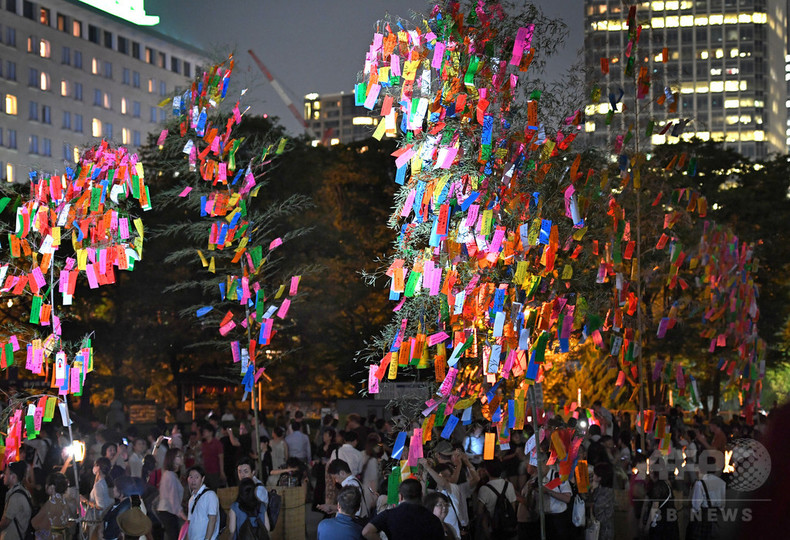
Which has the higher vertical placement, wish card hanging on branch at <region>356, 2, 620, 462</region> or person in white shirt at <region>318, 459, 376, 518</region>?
wish card hanging on branch at <region>356, 2, 620, 462</region>

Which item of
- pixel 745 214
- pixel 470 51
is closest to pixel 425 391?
pixel 470 51

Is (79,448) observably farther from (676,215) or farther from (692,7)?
(692,7)

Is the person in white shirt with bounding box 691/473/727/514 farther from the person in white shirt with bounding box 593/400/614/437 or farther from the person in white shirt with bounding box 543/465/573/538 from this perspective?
the person in white shirt with bounding box 593/400/614/437

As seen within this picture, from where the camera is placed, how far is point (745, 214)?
1692 inches

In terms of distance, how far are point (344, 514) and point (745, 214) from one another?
37.5 metres

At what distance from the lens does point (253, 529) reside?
10594mm

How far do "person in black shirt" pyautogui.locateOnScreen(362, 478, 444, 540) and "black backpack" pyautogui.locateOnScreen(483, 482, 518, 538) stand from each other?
418 centimetres

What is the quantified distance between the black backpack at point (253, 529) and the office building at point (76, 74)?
80.3 metres

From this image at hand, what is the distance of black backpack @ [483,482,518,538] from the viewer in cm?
1209

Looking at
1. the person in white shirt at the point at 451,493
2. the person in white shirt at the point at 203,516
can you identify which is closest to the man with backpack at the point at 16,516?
the person in white shirt at the point at 203,516

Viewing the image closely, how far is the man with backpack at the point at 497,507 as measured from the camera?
12.1 meters

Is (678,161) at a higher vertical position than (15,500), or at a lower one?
higher

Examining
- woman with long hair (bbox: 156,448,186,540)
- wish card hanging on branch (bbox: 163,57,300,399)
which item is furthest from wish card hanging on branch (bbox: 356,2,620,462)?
wish card hanging on branch (bbox: 163,57,300,399)

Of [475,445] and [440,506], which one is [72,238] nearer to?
[475,445]
